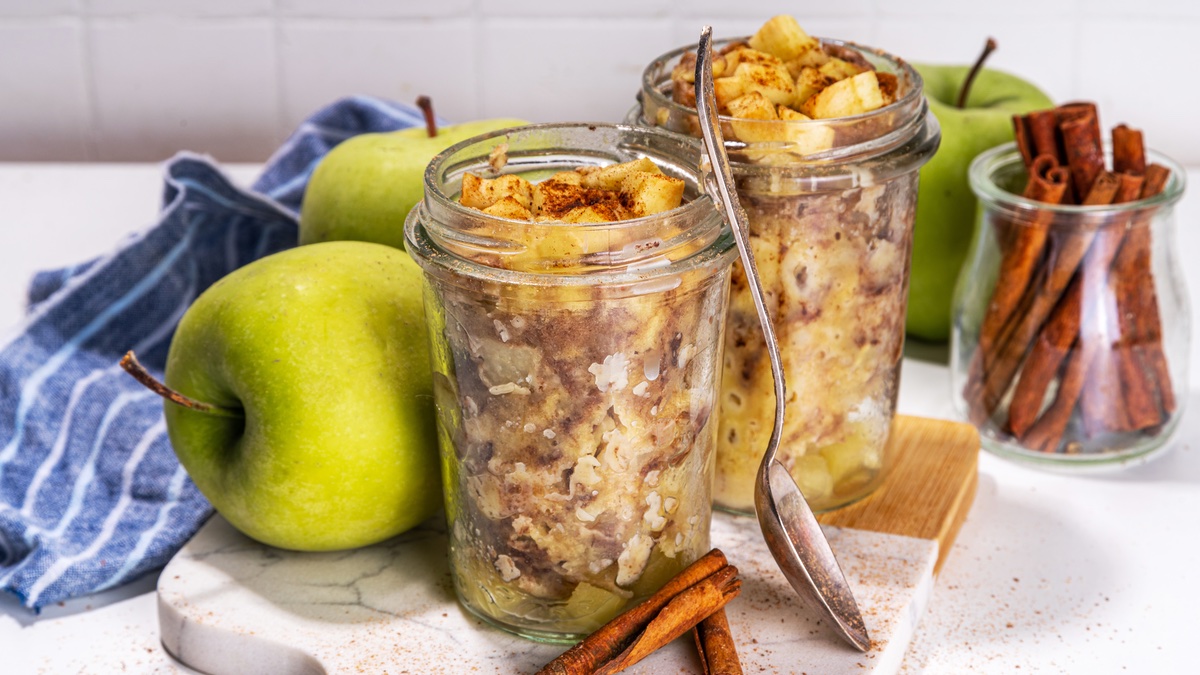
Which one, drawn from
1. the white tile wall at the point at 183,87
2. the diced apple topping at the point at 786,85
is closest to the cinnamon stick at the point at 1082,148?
the diced apple topping at the point at 786,85

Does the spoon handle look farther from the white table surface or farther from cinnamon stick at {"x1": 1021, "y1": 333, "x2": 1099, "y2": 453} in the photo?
cinnamon stick at {"x1": 1021, "y1": 333, "x2": 1099, "y2": 453}

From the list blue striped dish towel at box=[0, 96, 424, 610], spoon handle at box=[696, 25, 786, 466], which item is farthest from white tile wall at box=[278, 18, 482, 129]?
spoon handle at box=[696, 25, 786, 466]

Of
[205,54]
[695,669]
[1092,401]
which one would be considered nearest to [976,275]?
[1092,401]

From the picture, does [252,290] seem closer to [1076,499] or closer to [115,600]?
[115,600]

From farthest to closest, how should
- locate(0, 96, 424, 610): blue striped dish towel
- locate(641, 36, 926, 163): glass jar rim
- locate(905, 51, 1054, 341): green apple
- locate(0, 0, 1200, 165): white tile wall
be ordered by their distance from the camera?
1. locate(0, 0, 1200, 165): white tile wall
2. locate(905, 51, 1054, 341): green apple
3. locate(0, 96, 424, 610): blue striped dish towel
4. locate(641, 36, 926, 163): glass jar rim

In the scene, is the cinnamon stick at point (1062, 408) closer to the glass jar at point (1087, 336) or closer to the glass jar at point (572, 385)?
the glass jar at point (1087, 336)

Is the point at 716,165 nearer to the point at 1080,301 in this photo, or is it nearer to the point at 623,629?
the point at 623,629

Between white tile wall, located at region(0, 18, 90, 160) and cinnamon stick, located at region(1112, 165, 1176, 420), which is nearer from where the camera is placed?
cinnamon stick, located at region(1112, 165, 1176, 420)
